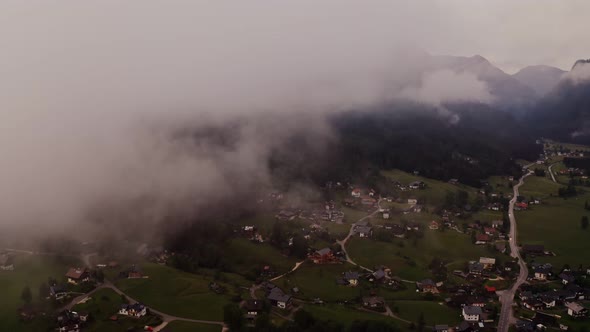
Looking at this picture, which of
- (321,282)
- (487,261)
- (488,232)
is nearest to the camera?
(321,282)

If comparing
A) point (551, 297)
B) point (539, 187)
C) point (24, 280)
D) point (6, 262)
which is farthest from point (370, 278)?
point (539, 187)

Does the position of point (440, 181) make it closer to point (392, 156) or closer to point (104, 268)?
point (392, 156)

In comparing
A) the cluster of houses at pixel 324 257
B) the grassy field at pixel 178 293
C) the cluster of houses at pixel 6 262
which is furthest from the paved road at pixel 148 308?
the cluster of houses at pixel 324 257

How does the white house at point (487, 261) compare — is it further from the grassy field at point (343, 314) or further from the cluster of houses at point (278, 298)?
the cluster of houses at point (278, 298)

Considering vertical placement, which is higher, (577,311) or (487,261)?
(577,311)

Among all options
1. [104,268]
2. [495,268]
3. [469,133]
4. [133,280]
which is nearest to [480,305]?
[495,268]

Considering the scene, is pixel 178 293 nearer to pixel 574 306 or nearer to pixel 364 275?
pixel 364 275
